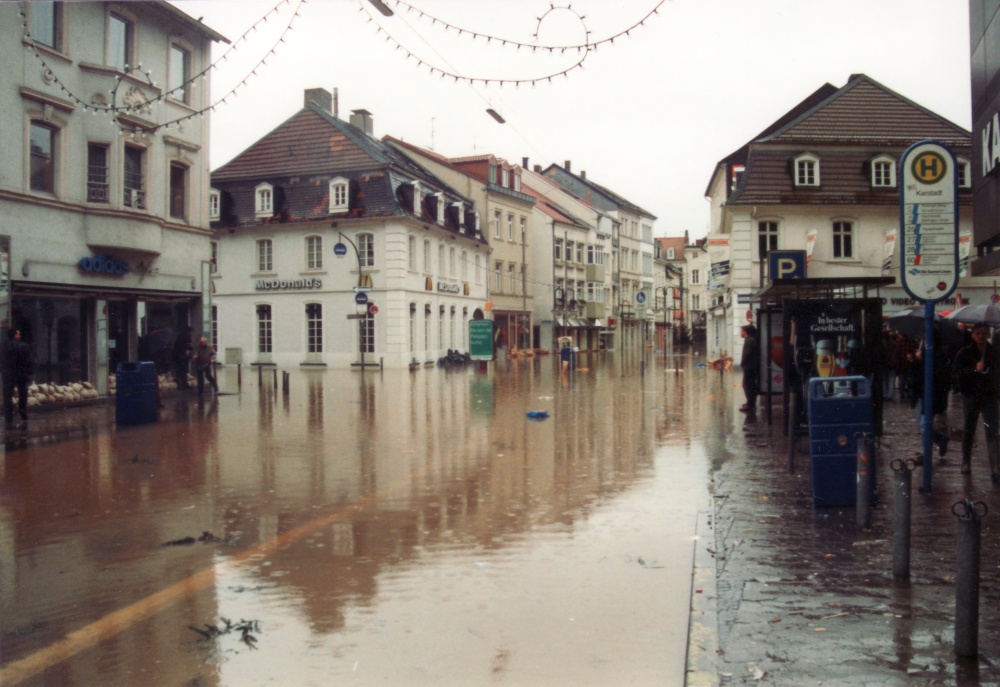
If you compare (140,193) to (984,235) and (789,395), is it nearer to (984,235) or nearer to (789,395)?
(789,395)

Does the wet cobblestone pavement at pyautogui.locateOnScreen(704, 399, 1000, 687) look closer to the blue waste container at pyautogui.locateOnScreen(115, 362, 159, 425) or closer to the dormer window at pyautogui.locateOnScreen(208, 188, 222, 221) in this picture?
the blue waste container at pyautogui.locateOnScreen(115, 362, 159, 425)

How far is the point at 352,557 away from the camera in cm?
699

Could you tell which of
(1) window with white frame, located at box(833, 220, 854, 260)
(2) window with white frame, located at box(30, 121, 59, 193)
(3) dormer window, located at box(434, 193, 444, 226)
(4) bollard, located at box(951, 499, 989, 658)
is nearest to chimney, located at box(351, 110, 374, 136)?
(3) dormer window, located at box(434, 193, 444, 226)

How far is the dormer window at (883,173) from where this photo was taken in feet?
131

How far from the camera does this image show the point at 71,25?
73.0ft

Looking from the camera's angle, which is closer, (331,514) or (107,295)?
(331,514)

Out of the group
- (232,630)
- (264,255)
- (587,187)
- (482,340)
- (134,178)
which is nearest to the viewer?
(232,630)

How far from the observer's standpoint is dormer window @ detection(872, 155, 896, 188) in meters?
39.9

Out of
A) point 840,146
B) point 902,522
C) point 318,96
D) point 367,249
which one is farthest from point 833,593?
point 318,96

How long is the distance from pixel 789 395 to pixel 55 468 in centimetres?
962

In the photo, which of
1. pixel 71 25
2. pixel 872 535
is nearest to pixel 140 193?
pixel 71 25

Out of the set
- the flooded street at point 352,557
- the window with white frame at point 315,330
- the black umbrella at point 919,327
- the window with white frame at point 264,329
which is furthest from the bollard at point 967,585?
the window with white frame at point 264,329

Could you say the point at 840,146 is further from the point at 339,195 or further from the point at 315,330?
the point at 315,330

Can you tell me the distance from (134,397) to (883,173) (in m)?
33.4
